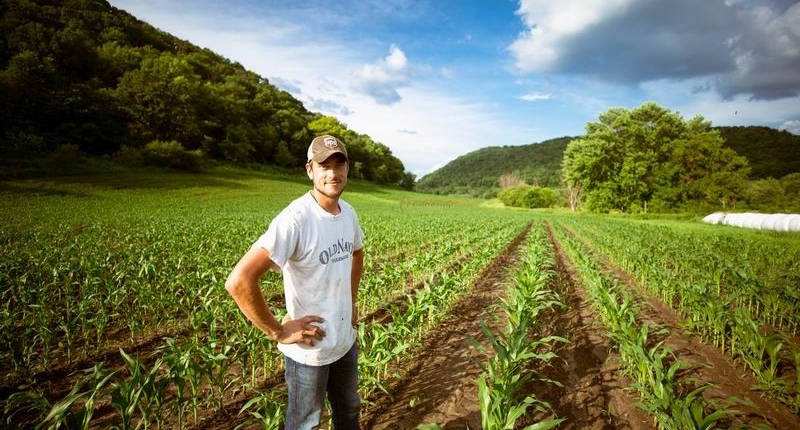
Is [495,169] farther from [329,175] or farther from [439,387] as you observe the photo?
[329,175]

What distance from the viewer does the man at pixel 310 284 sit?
1.82m

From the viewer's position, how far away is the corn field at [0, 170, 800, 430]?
3117 millimetres

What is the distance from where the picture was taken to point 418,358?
5160 mm

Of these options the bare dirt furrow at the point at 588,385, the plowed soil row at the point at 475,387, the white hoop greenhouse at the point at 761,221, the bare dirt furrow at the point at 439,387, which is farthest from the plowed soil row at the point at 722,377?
the white hoop greenhouse at the point at 761,221

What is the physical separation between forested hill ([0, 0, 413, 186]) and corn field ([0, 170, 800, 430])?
28.5 m

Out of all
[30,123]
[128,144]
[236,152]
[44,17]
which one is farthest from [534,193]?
[44,17]

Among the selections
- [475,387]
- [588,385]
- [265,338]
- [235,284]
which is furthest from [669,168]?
[235,284]

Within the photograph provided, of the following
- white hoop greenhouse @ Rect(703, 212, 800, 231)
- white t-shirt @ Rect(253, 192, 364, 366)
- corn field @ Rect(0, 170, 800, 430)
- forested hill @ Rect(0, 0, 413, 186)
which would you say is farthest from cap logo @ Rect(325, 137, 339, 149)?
forested hill @ Rect(0, 0, 413, 186)

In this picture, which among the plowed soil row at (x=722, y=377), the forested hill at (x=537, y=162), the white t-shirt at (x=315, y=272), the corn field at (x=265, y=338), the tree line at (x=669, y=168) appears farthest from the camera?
the forested hill at (x=537, y=162)

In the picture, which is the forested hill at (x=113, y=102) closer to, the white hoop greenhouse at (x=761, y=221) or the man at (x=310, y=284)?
the man at (x=310, y=284)

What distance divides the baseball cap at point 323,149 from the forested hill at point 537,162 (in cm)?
7814

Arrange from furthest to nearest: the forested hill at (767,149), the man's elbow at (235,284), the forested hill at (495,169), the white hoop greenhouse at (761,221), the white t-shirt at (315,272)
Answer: the forested hill at (495,169) < the forested hill at (767,149) < the white hoop greenhouse at (761,221) < the white t-shirt at (315,272) < the man's elbow at (235,284)

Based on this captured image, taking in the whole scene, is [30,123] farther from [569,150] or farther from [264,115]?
[569,150]

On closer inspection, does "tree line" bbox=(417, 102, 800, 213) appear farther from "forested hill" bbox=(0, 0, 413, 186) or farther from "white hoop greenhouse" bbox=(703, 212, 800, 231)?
"forested hill" bbox=(0, 0, 413, 186)
